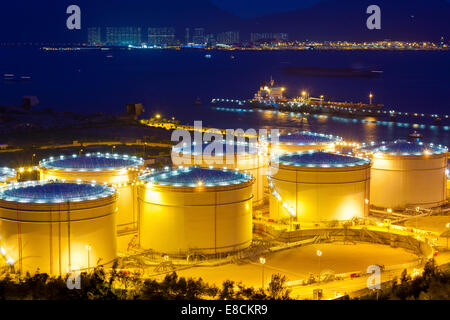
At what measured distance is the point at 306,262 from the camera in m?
22.6

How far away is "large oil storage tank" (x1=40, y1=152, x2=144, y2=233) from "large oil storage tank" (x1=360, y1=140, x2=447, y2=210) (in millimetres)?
10255

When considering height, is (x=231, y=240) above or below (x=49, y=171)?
below

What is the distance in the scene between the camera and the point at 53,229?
20.3 metres

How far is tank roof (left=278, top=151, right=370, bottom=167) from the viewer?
26578 millimetres

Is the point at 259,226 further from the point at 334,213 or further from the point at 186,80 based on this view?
the point at 186,80

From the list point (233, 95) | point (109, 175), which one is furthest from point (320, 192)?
point (233, 95)

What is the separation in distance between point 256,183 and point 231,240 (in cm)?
736

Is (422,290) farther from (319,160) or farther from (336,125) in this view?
(336,125)

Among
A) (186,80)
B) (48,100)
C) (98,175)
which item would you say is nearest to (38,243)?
(98,175)

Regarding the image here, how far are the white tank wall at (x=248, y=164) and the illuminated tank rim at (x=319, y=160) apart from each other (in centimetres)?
229

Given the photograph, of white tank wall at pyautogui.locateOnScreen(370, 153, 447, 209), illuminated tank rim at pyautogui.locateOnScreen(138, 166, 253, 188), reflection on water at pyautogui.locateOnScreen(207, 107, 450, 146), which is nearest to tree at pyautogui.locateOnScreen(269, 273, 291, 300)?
illuminated tank rim at pyautogui.locateOnScreen(138, 166, 253, 188)

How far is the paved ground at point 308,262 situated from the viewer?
21.1 meters

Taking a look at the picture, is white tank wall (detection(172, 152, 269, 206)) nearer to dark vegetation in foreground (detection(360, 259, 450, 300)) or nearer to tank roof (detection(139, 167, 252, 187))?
tank roof (detection(139, 167, 252, 187))

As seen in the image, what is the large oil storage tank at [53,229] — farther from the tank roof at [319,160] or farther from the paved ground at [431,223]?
the paved ground at [431,223]
